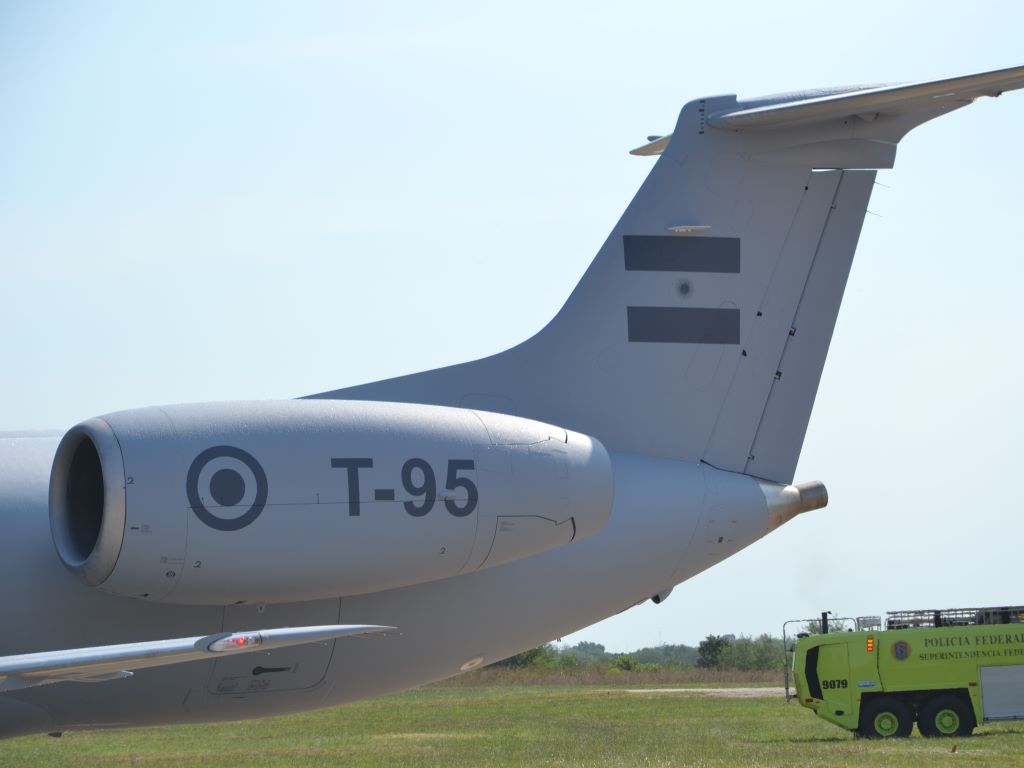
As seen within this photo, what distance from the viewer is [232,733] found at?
23891 millimetres

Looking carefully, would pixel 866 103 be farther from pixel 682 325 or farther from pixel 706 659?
pixel 706 659

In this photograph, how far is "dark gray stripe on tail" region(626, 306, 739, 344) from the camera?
10.3 meters

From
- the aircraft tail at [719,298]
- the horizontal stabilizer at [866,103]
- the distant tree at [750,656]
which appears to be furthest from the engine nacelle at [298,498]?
the distant tree at [750,656]

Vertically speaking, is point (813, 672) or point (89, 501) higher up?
point (89, 501)

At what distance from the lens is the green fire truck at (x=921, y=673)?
20.3 metres

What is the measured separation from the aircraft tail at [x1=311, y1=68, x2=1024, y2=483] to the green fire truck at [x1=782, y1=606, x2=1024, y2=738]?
37.8ft

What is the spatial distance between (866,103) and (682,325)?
6.91ft

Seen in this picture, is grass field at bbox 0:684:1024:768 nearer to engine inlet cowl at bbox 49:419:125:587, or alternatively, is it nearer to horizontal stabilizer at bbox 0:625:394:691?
engine inlet cowl at bbox 49:419:125:587

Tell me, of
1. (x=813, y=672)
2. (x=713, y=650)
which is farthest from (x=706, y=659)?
(x=813, y=672)

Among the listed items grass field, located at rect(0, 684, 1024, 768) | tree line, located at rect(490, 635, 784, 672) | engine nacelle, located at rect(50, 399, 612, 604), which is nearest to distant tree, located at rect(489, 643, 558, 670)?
tree line, located at rect(490, 635, 784, 672)

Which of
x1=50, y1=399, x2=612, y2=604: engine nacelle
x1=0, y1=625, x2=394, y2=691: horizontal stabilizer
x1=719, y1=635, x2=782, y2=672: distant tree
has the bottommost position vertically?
x1=719, y1=635, x2=782, y2=672: distant tree

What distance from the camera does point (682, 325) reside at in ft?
33.9

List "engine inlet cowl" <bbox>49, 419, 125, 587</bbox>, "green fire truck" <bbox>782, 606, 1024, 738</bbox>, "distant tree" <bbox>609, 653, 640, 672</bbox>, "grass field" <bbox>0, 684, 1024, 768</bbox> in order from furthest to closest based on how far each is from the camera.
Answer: "distant tree" <bbox>609, 653, 640, 672</bbox> < "green fire truck" <bbox>782, 606, 1024, 738</bbox> < "grass field" <bbox>0, 684, 1024, 768</bbox> < "engine inlet cowl" <bbox>49, 419, 125, 587</bbox>

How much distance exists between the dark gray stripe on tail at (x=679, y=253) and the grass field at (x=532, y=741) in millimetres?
8060
